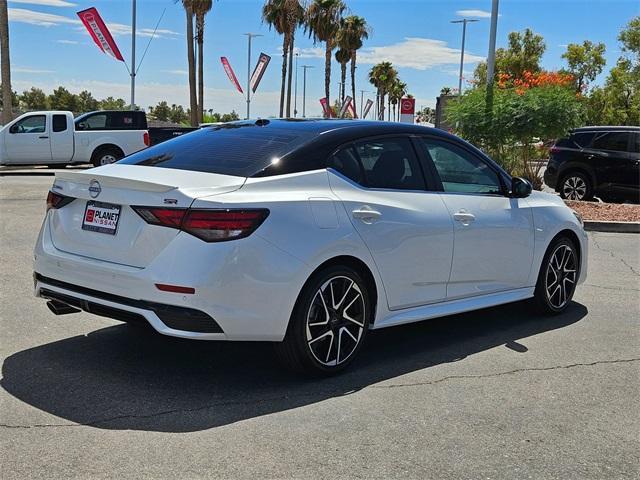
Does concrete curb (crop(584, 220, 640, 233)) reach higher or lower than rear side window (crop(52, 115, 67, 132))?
lower

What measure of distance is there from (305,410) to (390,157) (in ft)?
6.48

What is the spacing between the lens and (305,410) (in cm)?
401

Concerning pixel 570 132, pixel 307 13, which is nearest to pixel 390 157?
pixel 570 132

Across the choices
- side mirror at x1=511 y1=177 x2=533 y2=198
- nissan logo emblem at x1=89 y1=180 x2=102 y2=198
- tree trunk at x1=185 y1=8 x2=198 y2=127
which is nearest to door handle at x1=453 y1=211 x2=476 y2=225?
side mirror at x1=511 y1=177 x2=533 y2=198

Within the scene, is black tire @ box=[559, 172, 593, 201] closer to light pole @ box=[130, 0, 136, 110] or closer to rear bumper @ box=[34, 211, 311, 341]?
rear bumper @ box=[34, 211, 311, 341]

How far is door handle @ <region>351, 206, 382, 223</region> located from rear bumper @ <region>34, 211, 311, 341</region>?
58 cm

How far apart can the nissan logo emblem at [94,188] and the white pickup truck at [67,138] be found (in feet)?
54.7

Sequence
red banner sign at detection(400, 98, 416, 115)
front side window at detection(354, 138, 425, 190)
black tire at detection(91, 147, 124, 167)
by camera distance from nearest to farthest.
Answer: front side window at detection(354, 138, 425, 190), black tire at detection(91, 147, 124, 167), red banner sign at detection(400, 98, 416, 115)

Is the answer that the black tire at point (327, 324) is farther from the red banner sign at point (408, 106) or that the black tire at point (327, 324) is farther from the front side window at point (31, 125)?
the red banner sign at point (408, 106)

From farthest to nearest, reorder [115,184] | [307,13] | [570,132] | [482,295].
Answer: [307,13] → [570,132] → [482,295] → [115,184]

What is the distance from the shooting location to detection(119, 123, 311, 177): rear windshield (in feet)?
14.7

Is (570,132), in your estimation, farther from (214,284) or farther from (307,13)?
(307,13)

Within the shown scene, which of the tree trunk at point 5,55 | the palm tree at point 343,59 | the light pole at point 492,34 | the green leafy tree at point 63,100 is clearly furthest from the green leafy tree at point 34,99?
the light pole at point 492,34

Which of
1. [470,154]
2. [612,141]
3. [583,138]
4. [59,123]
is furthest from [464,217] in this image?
[59,123]
